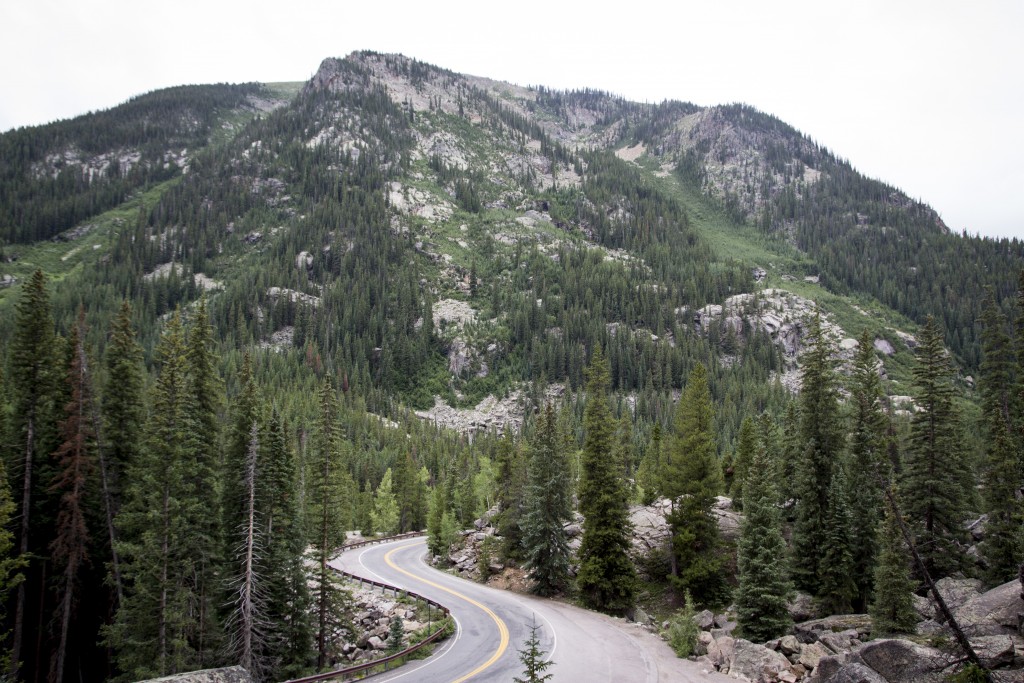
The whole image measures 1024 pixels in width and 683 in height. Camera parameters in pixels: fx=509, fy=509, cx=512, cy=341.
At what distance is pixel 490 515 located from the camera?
5253cm

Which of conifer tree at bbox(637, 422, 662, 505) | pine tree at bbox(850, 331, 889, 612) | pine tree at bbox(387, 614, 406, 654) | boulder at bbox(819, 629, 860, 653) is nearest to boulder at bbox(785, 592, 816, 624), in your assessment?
pine tree at bbox(850, 331, 889, 612)

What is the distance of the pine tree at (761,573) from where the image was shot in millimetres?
→ 24219

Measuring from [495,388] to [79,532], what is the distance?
141 meters

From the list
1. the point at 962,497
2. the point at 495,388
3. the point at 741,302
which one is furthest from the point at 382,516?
the point at 741,302

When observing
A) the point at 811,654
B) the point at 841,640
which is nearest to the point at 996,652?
the point at 811,654

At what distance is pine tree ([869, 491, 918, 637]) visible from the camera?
2117 cm

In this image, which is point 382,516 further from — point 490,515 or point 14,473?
point 14,473

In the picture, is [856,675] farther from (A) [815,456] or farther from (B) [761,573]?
(A) [815,456]

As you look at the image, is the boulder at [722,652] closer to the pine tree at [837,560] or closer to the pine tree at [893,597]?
the pine tree at [893,597]

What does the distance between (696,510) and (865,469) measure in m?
10.5

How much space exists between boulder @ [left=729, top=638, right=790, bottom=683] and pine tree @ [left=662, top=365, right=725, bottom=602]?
13422mm

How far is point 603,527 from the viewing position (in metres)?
31.8

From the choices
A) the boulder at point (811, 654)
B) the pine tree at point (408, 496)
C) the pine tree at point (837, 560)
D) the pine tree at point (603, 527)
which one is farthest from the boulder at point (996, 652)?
the pine tree at point (408, 496)

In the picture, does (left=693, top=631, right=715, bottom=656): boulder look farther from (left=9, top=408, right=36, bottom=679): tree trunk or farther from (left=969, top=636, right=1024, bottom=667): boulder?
(left=9, top=408, right=36, bottom=679): tree trunk
